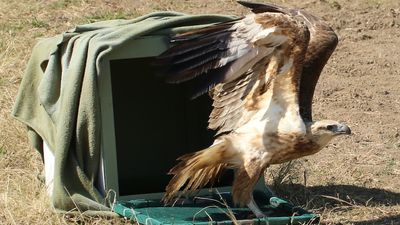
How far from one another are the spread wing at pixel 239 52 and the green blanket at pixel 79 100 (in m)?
0.38

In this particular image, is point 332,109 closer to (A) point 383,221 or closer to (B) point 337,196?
(B) point 337,196

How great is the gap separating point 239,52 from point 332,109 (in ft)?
9.48

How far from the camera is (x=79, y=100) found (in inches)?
225

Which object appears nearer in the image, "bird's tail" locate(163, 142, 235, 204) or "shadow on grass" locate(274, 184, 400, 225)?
"bird's tail" locate(163, 142, 235, 204)

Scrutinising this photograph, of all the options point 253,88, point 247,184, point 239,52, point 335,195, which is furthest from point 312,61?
point 335,195

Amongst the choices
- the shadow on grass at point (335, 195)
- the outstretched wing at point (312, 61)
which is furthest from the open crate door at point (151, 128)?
the outstretched wing at point (312, 61)

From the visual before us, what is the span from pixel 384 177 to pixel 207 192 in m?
1.31

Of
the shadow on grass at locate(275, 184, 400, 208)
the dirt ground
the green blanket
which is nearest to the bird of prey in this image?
the green blanket

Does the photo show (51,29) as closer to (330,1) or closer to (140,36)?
(330,1)

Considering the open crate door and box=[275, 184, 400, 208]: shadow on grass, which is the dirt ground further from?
the open crate door

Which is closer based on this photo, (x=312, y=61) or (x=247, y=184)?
(x=247, y=184)

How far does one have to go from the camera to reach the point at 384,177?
6.79 meters

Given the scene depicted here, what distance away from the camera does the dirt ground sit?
614 cm

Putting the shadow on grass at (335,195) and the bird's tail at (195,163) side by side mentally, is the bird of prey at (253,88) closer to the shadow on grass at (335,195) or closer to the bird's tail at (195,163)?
the bird's tail at (195,163)
